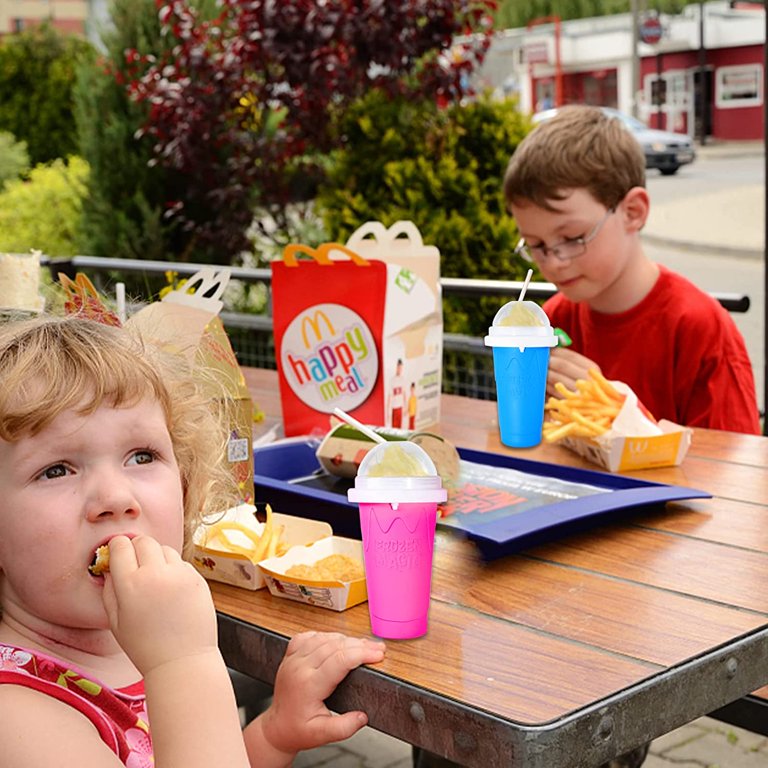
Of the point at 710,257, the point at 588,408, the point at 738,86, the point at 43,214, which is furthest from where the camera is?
the point at 738,86

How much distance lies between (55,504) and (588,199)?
5.91 feet

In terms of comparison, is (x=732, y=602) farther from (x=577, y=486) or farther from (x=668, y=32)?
(x=668, y=32)

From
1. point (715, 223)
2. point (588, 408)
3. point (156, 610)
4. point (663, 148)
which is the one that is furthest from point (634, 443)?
point (663, 148)

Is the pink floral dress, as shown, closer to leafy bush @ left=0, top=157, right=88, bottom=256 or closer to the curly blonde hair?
the curly blonde hair

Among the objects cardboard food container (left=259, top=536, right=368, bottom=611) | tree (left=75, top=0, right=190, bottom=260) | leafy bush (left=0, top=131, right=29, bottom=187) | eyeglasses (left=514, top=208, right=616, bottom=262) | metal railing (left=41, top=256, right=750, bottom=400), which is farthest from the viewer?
leafy bush (left=0, top=131, right=29, bottom=187)

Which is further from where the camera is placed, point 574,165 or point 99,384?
point 574,165

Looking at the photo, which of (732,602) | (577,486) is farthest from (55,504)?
(577,486)

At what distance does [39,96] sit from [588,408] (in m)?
14.3

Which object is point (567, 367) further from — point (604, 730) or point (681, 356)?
point (604, 730)

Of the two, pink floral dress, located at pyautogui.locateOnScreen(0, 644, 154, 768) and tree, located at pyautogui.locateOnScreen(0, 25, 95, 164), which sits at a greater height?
tree, located at pyautogui.locateOnScreen(0, 25, 95, 164)

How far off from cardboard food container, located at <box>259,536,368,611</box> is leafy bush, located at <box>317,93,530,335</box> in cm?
364

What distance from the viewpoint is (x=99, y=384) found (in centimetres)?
135

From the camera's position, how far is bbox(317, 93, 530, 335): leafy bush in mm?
5391

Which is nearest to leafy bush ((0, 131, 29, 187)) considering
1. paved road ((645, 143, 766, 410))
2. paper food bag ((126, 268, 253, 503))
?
paved road ((645, 143, 766, 410))
